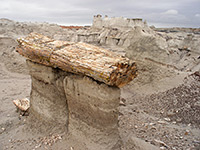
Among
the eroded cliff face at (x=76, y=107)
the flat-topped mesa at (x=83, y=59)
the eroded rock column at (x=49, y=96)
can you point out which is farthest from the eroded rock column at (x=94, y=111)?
the eroded rock column at (x=49, y=96)

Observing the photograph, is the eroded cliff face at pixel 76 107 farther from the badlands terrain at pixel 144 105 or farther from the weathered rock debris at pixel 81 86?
the badlands terrain at pixel 144 105

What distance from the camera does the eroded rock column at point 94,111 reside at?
276 centimetres

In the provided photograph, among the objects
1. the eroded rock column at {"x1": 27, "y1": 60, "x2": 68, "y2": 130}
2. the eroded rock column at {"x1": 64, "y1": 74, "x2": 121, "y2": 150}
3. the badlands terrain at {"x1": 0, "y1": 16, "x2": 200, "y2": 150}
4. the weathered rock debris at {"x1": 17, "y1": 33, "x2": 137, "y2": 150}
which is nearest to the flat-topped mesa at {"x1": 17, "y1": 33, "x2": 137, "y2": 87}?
the weathered rock debris at {"x1": 17, "y1": 33, "x2": 137, "y2": 150}

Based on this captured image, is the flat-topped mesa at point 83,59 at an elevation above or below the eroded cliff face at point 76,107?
above

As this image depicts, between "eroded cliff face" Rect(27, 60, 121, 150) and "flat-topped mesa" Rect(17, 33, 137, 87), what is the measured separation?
28 cm

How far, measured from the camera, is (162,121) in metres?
4.62

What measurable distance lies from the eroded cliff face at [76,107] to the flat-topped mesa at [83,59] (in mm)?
284

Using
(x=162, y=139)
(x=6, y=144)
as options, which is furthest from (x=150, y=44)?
(x=6, y=144)

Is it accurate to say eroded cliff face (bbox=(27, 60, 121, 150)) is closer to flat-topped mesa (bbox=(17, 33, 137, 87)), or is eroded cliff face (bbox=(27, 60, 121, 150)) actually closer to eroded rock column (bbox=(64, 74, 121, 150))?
eroded rock column (bbox=(64, 74, 121, 150))

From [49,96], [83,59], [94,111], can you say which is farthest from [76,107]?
[83,59]

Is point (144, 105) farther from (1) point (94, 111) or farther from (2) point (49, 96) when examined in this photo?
(2) point (49, 96)

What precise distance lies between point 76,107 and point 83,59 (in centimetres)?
107

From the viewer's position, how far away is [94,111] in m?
2.87

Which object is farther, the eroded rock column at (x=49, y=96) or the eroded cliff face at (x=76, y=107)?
the eroded rock column at (x=49, y=96)
